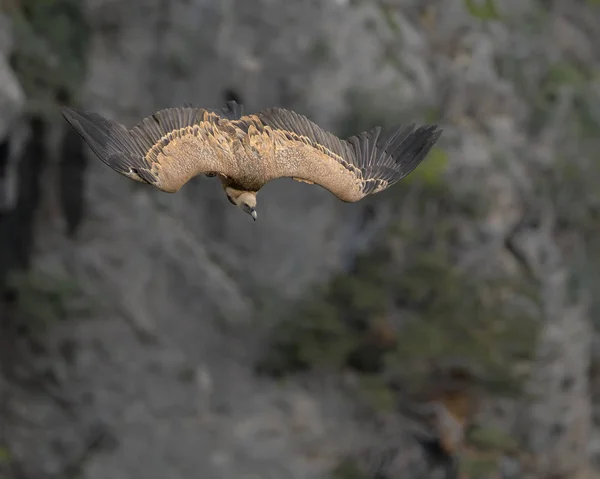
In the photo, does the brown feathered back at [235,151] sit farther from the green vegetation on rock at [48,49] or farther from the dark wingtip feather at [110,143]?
the green vegetation on rock at [48,49]

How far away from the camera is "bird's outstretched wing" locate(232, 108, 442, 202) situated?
9.75 meters

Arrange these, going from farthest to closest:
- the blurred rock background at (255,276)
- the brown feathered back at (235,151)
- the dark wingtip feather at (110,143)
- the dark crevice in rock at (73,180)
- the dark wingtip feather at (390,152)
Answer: the dark crevice in rock at (73,180) < the blurred rock background at (255,276) < the dark wingtip feather at (390,152) < the brown feathered back at (235,151) < the dark wingtip feather at (110,143)

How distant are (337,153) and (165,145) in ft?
5.43

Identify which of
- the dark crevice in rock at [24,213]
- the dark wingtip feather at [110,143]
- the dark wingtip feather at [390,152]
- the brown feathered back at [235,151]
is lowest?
the dark wingtip feather at [110,143]

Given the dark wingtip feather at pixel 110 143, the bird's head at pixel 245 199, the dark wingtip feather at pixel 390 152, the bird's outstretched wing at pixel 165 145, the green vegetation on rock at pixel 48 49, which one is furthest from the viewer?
the green vegetation on rock at pixel 48 49

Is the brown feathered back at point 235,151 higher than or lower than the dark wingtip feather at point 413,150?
lower

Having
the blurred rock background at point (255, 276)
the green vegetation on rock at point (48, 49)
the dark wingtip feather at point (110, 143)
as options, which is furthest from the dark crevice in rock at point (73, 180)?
the dark wingtip feather at point (110, 143)

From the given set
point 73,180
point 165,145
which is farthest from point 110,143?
point 73,180

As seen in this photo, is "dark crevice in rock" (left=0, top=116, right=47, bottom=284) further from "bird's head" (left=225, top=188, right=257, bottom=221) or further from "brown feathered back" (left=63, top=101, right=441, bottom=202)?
"brown feathered back" (left=63, top=101, right=441, bottom=202)

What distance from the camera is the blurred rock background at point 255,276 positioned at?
64.1 feet

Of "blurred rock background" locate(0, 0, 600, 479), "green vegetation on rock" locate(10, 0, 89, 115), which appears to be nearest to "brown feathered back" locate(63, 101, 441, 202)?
"blurred rock background" locate(0, 0, 600, 479)

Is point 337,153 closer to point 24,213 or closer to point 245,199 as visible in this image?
point 245,199

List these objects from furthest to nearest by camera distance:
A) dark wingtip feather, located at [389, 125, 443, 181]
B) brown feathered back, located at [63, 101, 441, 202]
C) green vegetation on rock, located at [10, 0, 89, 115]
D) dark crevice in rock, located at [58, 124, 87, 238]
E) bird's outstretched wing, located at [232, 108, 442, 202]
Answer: dark crevice in rock, located at [58, 124, 87, 238], green vegetation on rock, located at [10, 0, 89, 115], dark wingtip feather, located at [389, 125, 443, 181], bird's outstretched wing, located at [232, 108, 442, 202], brown feathered back, located at [63, 101, 441, 202]

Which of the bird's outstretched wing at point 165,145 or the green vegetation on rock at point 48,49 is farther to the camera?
the green vegetation on rock at point 48,49
